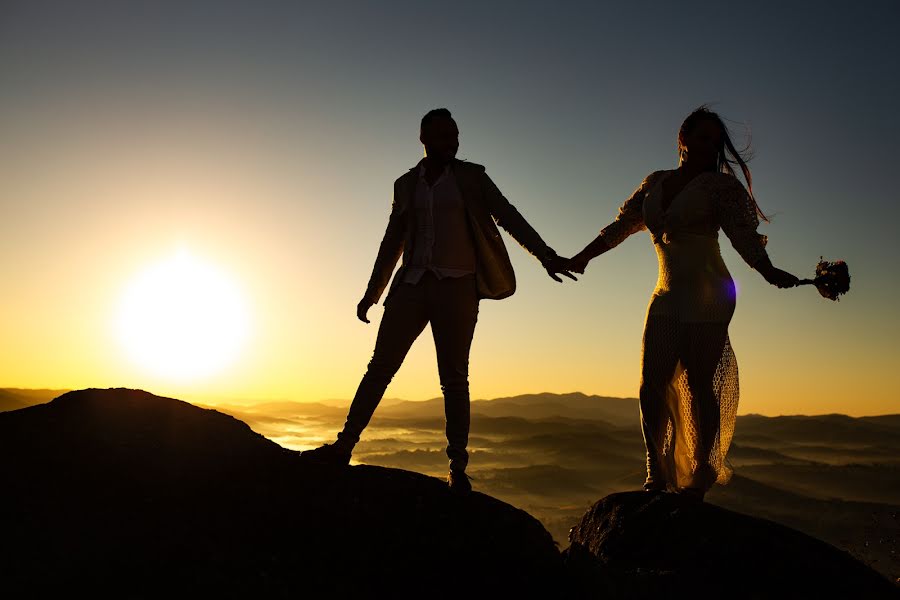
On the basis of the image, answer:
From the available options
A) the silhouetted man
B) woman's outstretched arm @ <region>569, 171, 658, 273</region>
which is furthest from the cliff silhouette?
woman's outstretched arm @ <region>569, 171, 658, 273</region>

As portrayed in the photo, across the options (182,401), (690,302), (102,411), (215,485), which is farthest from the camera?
(690,302)

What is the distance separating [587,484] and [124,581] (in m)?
91.6

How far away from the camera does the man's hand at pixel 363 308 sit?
5.70 meters

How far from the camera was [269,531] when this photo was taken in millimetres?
4043

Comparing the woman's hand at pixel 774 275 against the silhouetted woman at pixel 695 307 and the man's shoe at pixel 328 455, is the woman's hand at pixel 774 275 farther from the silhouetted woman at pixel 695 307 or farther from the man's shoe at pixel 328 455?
the man's shoe at pixel 328 455

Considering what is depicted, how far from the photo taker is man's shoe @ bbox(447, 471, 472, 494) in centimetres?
490

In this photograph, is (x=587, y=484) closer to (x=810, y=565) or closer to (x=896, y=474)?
(x=896, y=474)

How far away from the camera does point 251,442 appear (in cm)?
487

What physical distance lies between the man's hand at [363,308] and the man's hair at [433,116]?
1.44 meters

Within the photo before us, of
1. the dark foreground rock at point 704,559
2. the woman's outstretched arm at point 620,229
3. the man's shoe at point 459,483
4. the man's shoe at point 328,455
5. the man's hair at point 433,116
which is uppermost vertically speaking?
the man's hair at point 433,116

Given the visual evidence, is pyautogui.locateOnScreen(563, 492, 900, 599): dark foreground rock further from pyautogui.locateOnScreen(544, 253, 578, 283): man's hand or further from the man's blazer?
the man's blazer

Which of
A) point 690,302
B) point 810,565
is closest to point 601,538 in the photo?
point 810,565

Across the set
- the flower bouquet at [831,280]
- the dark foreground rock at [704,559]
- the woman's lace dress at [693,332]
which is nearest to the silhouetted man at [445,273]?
the woman's lace dress at [693,332]

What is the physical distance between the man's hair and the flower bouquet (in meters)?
3.00
